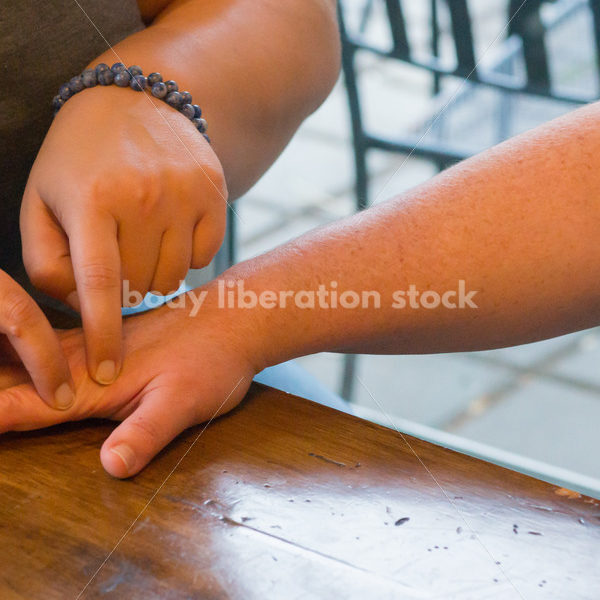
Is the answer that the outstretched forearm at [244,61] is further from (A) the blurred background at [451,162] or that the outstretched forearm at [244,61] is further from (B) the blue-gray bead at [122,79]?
(A) the blurred background at [451,162]

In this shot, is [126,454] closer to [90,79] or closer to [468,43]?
[90,79]

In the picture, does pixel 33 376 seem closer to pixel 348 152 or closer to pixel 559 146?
pixel 559 146

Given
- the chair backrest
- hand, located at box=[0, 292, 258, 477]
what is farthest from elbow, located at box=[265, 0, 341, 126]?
the chair backrest

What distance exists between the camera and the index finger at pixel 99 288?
40 cm

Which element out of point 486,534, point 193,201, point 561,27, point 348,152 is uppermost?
point 193,201

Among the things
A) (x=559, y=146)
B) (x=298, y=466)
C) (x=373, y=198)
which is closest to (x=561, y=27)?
(x=373, y=198)

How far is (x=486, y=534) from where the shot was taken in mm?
323

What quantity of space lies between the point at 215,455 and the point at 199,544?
0.06 metres

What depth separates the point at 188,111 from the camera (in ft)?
1.61

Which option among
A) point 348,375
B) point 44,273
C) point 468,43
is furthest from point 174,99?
point 468,43

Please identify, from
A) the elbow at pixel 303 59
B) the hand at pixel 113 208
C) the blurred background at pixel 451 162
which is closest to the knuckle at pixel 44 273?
the hand at pixel 113 208

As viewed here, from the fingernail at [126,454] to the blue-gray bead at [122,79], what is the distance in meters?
0.24

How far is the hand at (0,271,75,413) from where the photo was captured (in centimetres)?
38

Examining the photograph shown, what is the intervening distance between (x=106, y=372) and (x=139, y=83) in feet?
0.63
